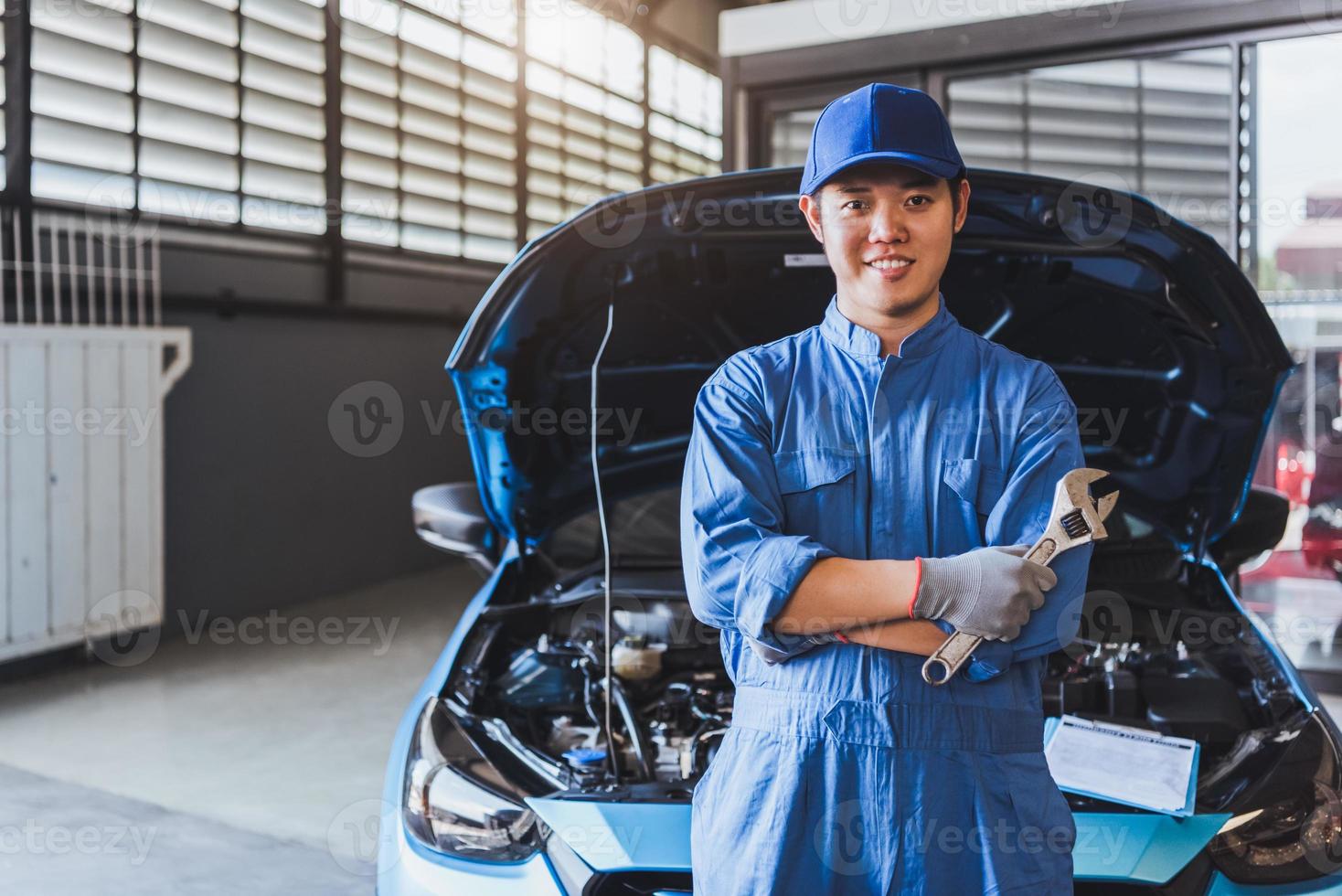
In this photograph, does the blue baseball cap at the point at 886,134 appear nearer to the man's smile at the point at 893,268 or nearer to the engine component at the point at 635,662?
the man's smile at the point at 893,268

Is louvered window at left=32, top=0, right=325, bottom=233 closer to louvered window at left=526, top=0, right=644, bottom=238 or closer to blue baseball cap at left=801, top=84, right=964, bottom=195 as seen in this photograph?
louvered window at left=526, top=0, right=644, bottom=238

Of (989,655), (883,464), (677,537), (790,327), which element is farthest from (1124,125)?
(989,655)

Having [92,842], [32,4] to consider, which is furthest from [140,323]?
[92,842]

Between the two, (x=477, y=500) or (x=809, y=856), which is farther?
(x=477, y=500)

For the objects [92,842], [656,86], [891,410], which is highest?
[656,86]

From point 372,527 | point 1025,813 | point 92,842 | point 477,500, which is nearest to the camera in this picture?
point 1025,813

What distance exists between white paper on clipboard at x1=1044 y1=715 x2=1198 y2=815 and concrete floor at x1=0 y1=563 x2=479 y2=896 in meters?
1.61

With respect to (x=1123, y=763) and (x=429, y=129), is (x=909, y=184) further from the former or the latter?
(x=429, y=129)

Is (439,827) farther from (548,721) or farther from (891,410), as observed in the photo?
(891,410)

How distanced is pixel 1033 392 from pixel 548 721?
1114mm

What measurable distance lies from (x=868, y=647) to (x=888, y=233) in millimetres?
441

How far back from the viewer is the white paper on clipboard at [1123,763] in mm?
1547

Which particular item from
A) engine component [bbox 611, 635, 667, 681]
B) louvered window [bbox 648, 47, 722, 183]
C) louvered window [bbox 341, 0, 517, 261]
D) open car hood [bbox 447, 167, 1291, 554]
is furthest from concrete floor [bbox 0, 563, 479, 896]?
louvered window [bbox 648, 47, 722, 183]

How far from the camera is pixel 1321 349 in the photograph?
4184 millimetres
